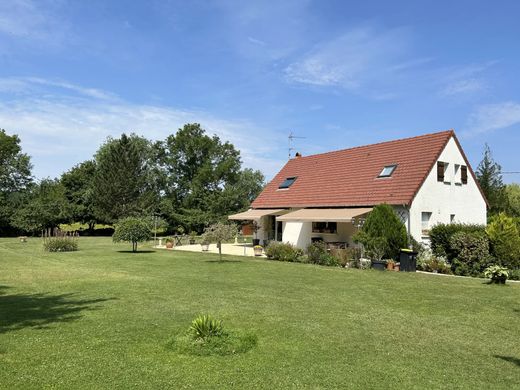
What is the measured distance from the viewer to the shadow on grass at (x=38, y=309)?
855 centimetres

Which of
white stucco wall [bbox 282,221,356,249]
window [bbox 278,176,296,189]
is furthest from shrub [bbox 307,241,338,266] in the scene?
window [bbox 278,176,296,189]

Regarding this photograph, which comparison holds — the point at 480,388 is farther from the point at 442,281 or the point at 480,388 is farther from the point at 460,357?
the point at 442,281

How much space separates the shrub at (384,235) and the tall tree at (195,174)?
3387 cm


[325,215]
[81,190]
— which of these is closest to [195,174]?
[81,190]

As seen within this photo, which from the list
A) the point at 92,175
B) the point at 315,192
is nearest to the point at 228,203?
the point at 92,175

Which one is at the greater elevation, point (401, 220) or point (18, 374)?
point (401, 220)

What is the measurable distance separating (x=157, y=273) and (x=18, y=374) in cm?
1107

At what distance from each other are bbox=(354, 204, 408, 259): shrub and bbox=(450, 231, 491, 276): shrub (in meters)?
2.36

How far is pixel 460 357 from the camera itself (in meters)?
6.75

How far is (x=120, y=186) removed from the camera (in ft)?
188

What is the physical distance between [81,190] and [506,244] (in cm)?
5346

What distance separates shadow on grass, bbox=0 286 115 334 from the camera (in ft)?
28.1

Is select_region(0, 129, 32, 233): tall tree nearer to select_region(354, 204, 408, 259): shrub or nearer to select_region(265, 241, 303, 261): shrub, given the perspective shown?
select_region(265, 241, 303, 261): shrub

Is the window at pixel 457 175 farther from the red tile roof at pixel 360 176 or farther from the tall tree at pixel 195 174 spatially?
the tall tree at pixel 195 174
